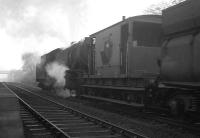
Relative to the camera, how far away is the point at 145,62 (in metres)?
12.9

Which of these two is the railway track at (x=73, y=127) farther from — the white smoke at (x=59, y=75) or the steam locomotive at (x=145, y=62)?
the white smoke at (x=59, y=75)

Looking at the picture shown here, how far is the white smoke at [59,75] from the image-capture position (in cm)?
2279

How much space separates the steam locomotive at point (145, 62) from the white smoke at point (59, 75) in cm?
152

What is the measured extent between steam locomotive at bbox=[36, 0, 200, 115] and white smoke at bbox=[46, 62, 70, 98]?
4.98ft

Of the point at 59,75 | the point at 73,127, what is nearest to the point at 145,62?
the point at 73,127

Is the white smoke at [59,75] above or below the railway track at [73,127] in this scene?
above

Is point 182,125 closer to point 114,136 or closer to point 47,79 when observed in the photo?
point 114,136

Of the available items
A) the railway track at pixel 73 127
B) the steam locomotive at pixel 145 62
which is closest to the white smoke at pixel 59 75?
the steam locomotive at pixel 145 62

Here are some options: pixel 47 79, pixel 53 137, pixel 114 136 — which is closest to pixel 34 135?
pixel 53 137

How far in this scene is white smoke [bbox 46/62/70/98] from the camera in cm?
2279

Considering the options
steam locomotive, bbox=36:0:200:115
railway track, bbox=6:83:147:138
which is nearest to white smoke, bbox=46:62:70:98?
steam locomotive, bbox=36:0:200:115

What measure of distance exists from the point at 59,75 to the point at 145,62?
1143cm

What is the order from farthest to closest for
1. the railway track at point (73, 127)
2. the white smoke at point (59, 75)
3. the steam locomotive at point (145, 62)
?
the white smoke at point (59, 75) < the steam locomotive at point (145, 62) < the railway track at point (73, 127)

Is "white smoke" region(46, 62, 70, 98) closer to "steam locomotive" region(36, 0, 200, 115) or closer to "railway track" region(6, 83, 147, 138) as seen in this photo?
"steam locomotive" region(36, 0, 200, 115)
